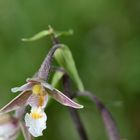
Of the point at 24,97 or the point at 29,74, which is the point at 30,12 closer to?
the point at 29,74

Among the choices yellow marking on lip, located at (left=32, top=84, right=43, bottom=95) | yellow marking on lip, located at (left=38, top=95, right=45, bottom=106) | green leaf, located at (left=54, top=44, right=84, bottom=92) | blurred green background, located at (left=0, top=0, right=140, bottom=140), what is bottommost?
yellow marking on lip, located at (left=38, top=95, right=45, bottom=106)

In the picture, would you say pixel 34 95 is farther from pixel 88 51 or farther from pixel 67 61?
pixel 88 51

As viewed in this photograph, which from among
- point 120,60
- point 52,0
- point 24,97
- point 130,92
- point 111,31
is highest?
point 52,0

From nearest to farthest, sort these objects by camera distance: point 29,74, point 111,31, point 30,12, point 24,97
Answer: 1. point 24,97
2. point 29,74
3. point 30,12
4. point 111,31

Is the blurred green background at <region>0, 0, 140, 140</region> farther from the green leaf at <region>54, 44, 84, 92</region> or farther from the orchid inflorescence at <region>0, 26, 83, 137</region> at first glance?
the orchid inflorescence at <region>0, 26, 83, 137</region>

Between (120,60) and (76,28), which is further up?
(76,28)

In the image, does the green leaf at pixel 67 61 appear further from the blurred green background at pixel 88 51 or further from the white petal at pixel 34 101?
the blurred green background at pixel 88 51

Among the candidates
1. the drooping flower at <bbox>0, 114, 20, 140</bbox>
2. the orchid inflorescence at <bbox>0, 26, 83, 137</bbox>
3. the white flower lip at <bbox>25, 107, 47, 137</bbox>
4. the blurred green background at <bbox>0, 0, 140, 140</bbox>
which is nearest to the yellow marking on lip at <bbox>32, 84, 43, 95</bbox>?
the orchid inflorescence at <bbox>0, 26, 83, 137</bbox>

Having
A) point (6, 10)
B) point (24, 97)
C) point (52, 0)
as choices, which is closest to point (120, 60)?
point (52, 0)
